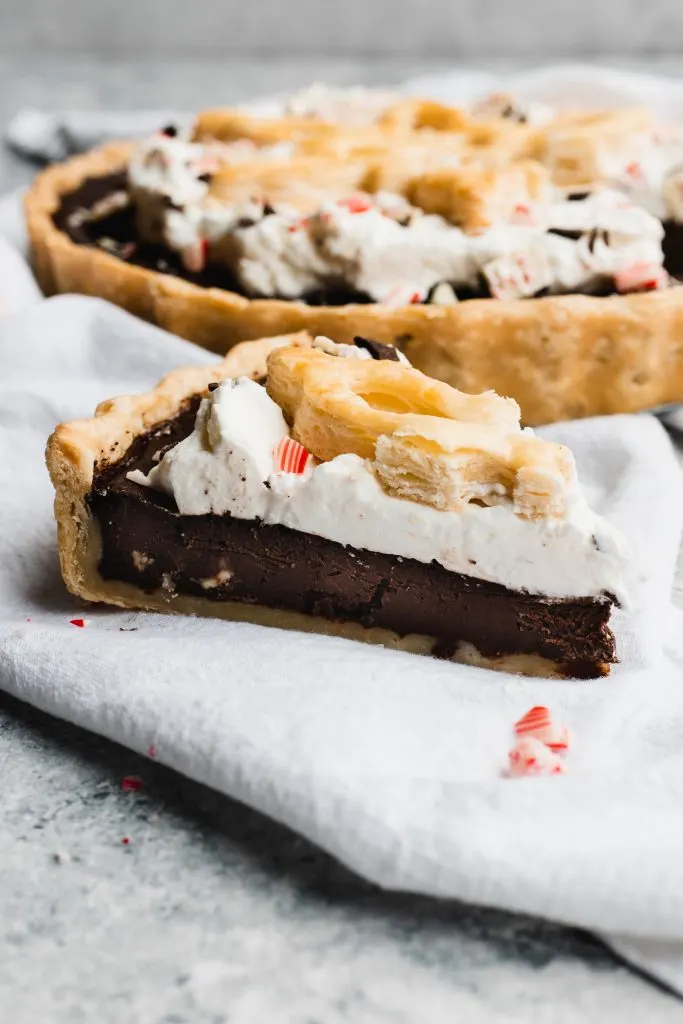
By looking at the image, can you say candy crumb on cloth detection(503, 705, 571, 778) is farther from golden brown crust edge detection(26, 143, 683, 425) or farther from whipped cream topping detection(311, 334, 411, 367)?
golden brown crust edge detection(26, 143, 683, 425)

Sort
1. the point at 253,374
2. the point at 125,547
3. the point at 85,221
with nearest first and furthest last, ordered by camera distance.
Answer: the point at 125,547 < the point at 253,374 < the point at 85,221

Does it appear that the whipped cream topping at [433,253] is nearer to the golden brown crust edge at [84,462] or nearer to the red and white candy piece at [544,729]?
the golden brown crust edge at [84,462]

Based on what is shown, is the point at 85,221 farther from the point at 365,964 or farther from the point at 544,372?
the point at 365,964

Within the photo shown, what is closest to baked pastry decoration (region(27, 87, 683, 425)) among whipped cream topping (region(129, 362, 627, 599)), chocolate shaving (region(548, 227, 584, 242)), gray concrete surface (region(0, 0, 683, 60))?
chocolate shaving (region(548, 227, 584, 242))

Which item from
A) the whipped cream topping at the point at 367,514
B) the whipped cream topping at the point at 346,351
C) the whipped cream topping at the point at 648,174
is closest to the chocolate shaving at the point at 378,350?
the whipped cream topping at the point at 346,351

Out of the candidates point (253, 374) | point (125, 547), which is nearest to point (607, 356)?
point (253, 374)

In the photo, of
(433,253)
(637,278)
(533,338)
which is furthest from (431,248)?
(637,278)
